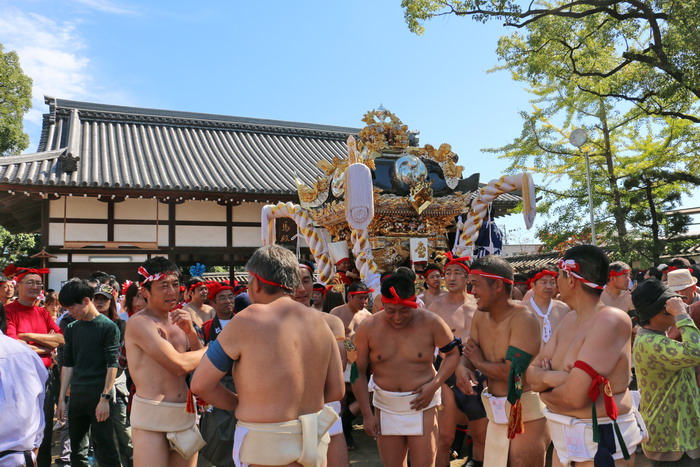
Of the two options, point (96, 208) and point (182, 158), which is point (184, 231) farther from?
point (182, 158)

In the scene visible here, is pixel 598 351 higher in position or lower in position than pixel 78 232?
lower

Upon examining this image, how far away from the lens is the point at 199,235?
1335 centimetres

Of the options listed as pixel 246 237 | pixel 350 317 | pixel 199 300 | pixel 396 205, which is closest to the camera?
pixel 350 317

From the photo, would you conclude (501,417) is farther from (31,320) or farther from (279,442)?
(31,320)

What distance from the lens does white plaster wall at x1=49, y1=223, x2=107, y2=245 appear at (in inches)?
470

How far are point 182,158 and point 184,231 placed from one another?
130 inches

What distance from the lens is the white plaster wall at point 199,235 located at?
518 inches

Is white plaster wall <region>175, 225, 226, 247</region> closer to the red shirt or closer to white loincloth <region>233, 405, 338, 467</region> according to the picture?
the red shirt

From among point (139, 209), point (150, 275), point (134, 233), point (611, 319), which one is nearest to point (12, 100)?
point (139, 209)

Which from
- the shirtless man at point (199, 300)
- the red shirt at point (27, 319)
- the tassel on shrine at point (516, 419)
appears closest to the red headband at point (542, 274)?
the tassel on shrine at point (516, 419)

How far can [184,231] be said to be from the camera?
43.4 ft

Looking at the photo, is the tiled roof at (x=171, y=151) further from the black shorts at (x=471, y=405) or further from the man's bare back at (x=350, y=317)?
the black shorts at (x=471, y=405)

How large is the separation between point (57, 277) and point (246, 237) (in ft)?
14.6

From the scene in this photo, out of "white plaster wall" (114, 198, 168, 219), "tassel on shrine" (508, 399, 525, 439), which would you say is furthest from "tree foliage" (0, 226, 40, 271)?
"tassel on shrine" (508, 399, 525, 439)
